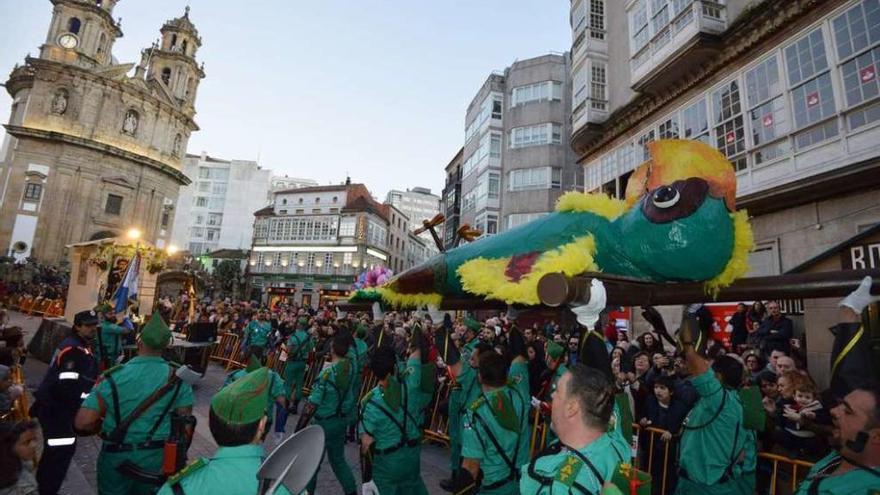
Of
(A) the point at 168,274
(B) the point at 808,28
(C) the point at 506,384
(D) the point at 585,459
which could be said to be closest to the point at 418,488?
(C) the point at 506,384

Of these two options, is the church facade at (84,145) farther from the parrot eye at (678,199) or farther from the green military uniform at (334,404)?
the parrot eye at (678,199)

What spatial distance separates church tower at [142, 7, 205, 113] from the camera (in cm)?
5184

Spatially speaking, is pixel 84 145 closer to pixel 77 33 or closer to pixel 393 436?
pixel 77 33

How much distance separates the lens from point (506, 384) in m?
4.62

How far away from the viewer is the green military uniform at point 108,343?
8758mm

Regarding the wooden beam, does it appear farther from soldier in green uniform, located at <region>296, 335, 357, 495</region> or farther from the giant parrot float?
soldier in green uniform, located at <region>296, 335, 357, 495</region>

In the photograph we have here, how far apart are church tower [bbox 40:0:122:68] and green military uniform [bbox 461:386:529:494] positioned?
57.3 m

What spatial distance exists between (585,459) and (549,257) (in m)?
1.06

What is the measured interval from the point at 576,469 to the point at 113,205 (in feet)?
175

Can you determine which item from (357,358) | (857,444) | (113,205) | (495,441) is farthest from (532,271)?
(113,205)

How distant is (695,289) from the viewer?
2402mm

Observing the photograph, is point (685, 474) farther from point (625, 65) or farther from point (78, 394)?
point (625, 65)

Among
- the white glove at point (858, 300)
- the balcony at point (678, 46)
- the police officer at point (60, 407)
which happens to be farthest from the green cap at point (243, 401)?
the balcony at point (678, 46)

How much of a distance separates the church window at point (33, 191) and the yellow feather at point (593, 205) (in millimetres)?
52960
